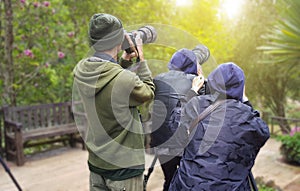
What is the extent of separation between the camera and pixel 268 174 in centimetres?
407

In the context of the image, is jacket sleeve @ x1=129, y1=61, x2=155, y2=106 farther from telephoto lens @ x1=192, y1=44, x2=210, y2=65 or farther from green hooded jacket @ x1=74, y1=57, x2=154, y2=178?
telephoto lens @ x1=192, y1=44, x2=210, y2=65

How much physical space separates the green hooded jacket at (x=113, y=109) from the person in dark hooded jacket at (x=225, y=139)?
321mm

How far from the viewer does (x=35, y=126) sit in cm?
478

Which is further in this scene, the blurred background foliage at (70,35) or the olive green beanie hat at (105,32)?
the blurred background foliage at (70,35)

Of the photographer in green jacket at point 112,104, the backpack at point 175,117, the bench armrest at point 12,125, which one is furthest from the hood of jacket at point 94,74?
the bench armrest at point 12,125

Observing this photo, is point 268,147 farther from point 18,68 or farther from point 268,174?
point 18,68

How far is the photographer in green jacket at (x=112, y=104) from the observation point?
159 cm

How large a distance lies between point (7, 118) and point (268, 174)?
3465mm

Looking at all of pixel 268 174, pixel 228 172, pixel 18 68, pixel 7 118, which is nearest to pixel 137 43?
pixel 228 172

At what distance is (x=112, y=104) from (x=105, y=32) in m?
Answer: 0.36

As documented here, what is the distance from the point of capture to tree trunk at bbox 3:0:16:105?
15.0 ft

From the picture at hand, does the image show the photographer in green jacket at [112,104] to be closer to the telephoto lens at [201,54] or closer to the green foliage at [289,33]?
the telephoto lens at [201,54]

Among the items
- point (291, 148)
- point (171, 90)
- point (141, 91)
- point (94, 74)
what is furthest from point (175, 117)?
point (291, 148)

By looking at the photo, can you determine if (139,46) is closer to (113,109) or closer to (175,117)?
(113,109)
